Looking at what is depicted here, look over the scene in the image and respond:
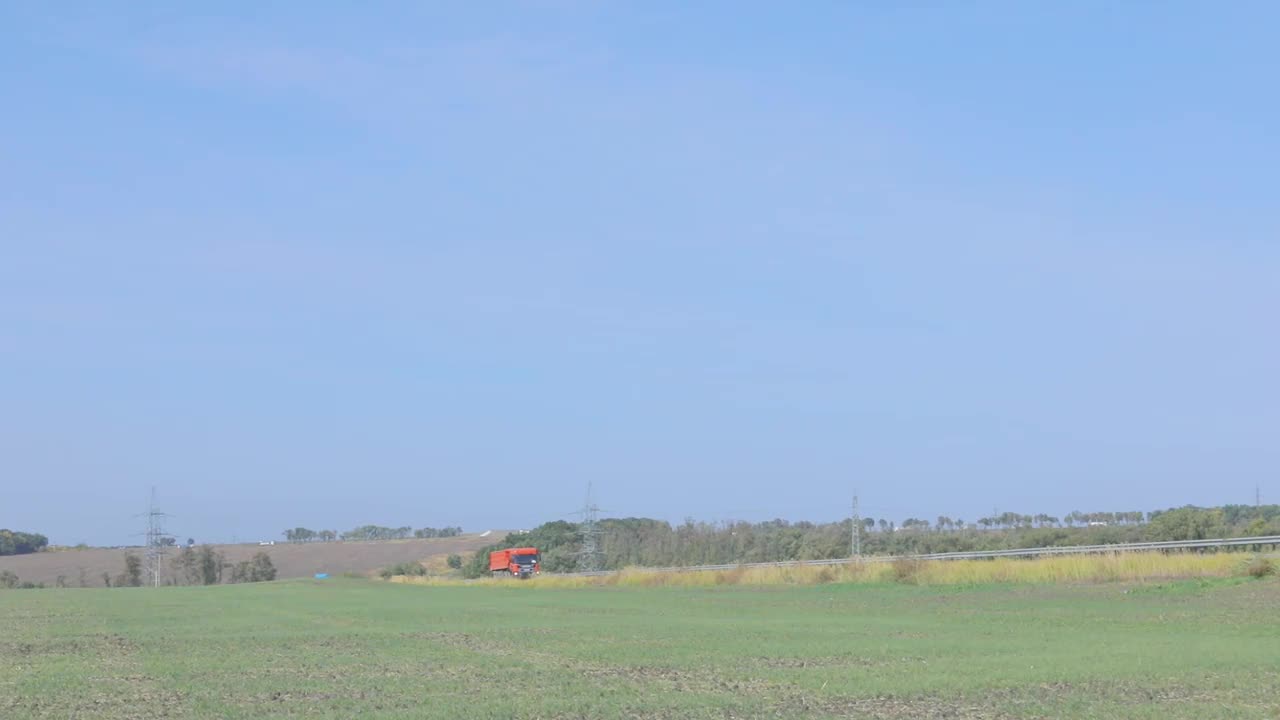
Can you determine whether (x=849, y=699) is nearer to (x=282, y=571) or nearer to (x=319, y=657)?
(x=319, y=657)

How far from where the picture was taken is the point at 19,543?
177 m

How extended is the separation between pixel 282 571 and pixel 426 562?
1312cm

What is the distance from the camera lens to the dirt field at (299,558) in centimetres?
11875

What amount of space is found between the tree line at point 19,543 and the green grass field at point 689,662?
156606 millimetres

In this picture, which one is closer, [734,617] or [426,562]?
[734,617]

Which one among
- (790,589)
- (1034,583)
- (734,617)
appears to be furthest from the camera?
(790,589)

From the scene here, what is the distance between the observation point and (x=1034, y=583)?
34.9m

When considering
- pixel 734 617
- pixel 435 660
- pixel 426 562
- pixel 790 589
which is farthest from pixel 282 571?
pixel 435 660

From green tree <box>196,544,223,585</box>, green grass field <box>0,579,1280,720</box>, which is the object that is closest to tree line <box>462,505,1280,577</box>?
green tree <box>196,544,223,585</box>

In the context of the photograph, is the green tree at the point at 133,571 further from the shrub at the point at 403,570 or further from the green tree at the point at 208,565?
the shrub at the point at 403,570

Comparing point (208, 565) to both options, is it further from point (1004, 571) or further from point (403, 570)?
point (1004, 571)

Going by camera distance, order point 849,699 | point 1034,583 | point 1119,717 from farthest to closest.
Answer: point 1034,583, point 849,699, point 1119,717

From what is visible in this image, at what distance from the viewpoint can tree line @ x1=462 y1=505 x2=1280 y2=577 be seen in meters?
64.7

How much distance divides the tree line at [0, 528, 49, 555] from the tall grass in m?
144
